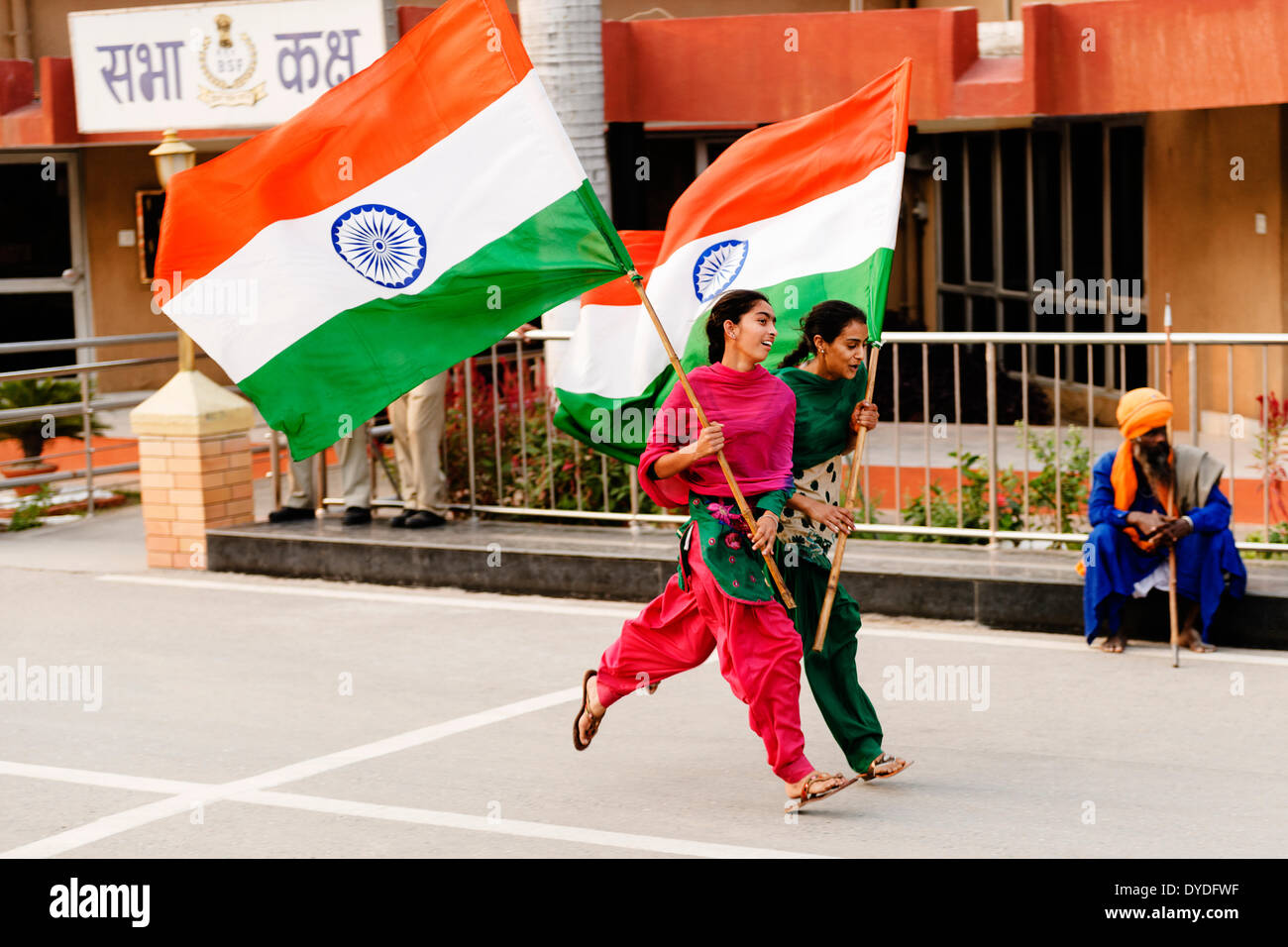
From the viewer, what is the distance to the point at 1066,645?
8.68 m

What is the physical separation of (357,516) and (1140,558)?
5003mm

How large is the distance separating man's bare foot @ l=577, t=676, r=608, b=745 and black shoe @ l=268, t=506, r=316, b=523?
17.1 feet

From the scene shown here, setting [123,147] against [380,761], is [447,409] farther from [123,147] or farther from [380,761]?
[123,147]

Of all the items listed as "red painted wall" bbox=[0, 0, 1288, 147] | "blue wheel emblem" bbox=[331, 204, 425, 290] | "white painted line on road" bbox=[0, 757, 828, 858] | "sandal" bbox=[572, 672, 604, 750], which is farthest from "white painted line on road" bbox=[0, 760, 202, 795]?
"red painted wall" bbox=[0, 0, 1288, 147]

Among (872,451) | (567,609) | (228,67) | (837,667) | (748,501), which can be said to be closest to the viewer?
(748,501)

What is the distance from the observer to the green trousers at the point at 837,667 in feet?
20.9

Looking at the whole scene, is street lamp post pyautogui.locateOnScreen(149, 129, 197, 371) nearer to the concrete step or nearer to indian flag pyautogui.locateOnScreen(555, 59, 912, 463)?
the concrete step

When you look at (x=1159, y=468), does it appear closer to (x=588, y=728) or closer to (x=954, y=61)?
(x=588, y=728)

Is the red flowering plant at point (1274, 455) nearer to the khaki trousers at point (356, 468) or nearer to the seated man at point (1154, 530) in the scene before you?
the seated man at point (1154, 530)

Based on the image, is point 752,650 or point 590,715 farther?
point 590,715

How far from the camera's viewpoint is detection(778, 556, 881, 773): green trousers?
6363mm

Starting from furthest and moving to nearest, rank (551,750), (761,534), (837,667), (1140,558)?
(1140,558) < (551,750) < (837,667) < (761,534)

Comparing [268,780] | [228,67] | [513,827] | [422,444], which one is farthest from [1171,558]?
[228,67]

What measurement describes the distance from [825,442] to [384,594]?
4628 millimetres
